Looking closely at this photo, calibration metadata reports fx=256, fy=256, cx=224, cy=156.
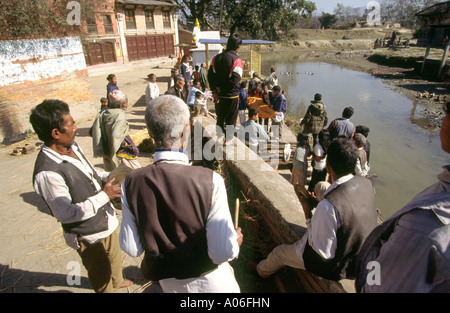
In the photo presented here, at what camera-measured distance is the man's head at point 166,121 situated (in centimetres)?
145

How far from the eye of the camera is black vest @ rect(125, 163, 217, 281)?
136cm

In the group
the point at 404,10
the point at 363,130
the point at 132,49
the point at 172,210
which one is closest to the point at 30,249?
the point at 172,210

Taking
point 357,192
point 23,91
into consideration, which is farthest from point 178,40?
point 357,192

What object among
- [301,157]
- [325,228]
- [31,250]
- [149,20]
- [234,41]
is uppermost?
[149,20]

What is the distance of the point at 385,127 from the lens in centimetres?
1316

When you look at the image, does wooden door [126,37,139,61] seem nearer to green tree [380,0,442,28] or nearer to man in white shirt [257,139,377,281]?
man in white shirt [257,139,377,281]

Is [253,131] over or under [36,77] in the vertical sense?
under

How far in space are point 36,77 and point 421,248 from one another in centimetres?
971

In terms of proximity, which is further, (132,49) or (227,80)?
(132,49)

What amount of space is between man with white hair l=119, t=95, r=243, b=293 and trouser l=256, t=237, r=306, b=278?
0.95 m

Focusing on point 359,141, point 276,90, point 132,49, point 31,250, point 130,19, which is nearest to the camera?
point 31,250

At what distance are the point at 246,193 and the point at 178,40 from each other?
111 ft

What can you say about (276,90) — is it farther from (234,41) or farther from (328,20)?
(328,20)

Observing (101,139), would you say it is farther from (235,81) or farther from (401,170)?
(401,170)
